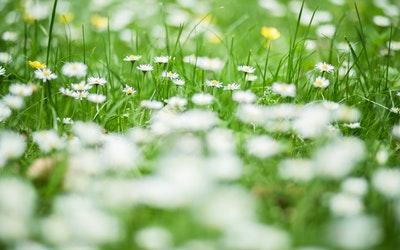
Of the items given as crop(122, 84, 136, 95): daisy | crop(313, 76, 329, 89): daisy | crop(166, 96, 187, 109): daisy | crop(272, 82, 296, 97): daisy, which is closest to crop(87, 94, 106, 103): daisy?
crop(122, 84, 136, 95): daisy

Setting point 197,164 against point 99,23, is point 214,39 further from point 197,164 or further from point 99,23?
point 197,164

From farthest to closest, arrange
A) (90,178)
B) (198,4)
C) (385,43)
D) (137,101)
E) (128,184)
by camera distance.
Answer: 1. (198,4)
2. (385,43)
3. (137,101)
4. (90,178)
5. (128,184)

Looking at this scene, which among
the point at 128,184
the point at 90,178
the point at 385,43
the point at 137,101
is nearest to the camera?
the point at 128,184

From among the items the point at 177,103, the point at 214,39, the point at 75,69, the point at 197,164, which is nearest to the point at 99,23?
the point at 214,39

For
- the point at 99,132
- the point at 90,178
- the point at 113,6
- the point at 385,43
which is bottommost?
the point at 90,178

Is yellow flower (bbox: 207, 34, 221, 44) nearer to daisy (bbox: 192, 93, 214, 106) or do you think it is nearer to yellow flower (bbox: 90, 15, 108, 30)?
yellow flower (bbox: 90, 15, 108, 30)

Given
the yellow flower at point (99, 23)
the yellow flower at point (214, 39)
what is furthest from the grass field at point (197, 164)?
the yellow flower at point (99, 23)

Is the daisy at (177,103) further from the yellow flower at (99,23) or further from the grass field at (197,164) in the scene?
the yellow flower at (99,23)

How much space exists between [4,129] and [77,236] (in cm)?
74

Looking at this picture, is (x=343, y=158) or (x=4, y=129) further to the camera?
(x=4, y=129)

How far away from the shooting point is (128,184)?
107cm

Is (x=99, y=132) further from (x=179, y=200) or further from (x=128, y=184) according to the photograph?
(x=179, y=200)

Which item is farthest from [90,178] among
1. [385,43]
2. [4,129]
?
[385,43]

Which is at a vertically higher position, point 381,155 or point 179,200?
point 381,155
